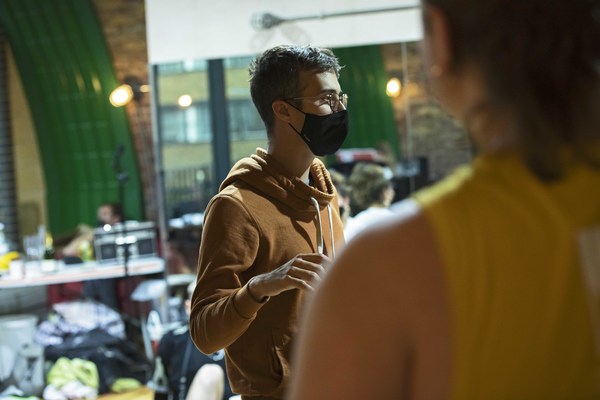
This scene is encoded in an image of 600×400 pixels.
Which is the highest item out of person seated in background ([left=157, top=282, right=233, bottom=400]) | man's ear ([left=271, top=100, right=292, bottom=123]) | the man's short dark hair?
the man's short dark hair

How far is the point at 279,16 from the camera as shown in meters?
4.79

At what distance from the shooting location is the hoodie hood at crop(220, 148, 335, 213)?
1706mm

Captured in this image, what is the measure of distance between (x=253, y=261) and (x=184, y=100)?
11.6 feet

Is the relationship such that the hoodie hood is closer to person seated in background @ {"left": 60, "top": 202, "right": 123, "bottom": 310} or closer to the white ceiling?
the white ceiling

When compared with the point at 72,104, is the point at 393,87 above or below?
below

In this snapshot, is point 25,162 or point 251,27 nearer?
point 251,27

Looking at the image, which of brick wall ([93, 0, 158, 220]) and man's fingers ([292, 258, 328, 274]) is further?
brick wall ([93, 0, 158, 220])

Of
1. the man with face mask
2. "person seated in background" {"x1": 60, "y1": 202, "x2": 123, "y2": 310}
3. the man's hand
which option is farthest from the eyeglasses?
"person seated in background" {"x1": 60, "y1": 202, "x2": 123, "y2": 310}

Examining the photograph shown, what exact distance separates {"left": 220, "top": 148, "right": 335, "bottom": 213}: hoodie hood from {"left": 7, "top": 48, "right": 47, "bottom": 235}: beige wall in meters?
6.47

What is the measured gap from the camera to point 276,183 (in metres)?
1.71

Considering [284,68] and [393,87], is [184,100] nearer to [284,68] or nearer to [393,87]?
[393,87]

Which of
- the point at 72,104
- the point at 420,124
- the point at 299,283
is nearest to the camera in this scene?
the point at 299,283

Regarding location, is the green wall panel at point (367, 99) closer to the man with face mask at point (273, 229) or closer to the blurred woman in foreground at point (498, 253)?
the man with face mask at point (273, 229)

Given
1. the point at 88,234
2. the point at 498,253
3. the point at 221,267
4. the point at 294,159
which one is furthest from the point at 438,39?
the point at 88,234
